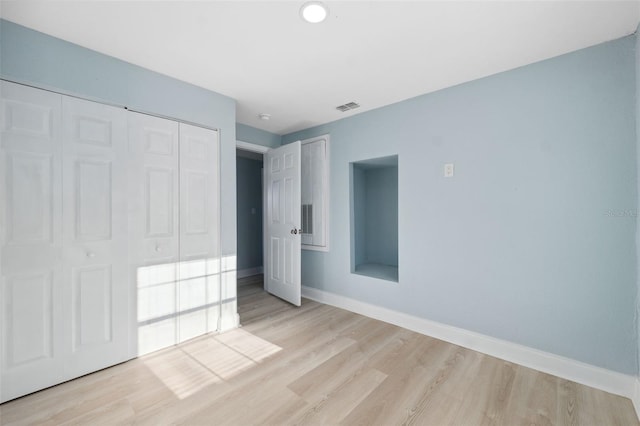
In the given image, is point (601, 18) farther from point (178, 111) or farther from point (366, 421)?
point (178, 111)

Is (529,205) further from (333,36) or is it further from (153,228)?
(153,228)

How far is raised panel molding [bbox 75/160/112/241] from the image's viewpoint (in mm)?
2029

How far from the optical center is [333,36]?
1900 mm

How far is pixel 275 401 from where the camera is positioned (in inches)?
70.6

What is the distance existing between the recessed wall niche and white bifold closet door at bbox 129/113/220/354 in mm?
1875

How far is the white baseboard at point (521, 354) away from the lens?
1.88 meters

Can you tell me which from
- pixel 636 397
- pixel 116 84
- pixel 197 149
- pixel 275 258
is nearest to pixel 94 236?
pixel 197 149

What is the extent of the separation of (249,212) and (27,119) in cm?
378

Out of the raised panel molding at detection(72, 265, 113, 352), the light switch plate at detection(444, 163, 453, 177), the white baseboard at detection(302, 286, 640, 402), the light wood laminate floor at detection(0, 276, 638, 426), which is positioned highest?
the light switch plate at detection(444, 163, 453, 177)

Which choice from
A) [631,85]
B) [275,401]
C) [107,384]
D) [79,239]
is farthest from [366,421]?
[631,85]

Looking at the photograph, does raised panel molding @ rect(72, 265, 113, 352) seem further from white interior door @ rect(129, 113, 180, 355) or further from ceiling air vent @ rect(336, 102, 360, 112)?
ceiling air vent @ rect(336, 102, 360, 112)

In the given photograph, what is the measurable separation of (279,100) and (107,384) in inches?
115

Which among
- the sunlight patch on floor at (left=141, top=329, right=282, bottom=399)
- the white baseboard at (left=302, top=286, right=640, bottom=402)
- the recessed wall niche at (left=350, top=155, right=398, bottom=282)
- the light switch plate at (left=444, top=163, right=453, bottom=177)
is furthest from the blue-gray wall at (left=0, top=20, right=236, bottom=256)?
the light switch plate at (left=444, top=163, right=453, bottom=177)

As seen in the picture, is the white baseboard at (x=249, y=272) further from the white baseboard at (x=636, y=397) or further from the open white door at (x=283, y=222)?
the white baseboard at (x=636, y=397)
